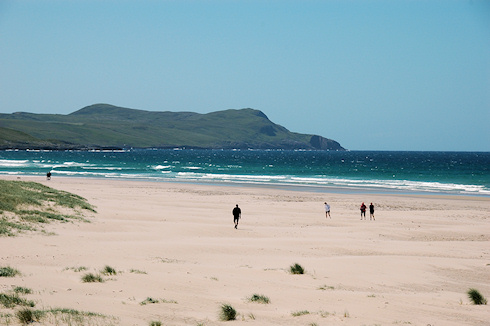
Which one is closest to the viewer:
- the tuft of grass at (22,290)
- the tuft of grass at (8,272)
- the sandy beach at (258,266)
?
the sandy beach at (258,266)

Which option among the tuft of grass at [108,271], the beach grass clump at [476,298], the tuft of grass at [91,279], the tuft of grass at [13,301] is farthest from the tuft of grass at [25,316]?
the beach grass clump at [476,298]

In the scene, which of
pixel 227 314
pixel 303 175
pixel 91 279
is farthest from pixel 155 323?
pixel 303 175

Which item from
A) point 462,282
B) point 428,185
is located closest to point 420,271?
point 462,282

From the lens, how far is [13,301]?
927 centimetres

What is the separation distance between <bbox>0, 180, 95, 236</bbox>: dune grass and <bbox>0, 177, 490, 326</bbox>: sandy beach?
843 millimetres

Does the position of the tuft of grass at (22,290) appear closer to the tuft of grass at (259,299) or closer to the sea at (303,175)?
the tuft of grass at (259,299)

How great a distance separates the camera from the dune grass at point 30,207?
19.2 m

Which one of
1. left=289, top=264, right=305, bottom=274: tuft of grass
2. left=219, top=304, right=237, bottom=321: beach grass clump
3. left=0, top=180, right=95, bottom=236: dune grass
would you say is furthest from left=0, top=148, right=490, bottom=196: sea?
left=219, top=304, right=237, bottom=321: beach grass clump

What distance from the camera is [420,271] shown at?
51.5ft

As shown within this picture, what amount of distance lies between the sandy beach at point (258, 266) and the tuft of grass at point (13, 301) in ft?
1.14

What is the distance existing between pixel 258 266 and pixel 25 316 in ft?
27.2

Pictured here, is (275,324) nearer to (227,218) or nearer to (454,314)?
(454,314)

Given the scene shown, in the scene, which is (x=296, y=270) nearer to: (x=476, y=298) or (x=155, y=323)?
(x=476, y=298)

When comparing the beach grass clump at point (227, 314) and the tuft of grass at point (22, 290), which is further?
the tuft of grass at point (22, 290)
